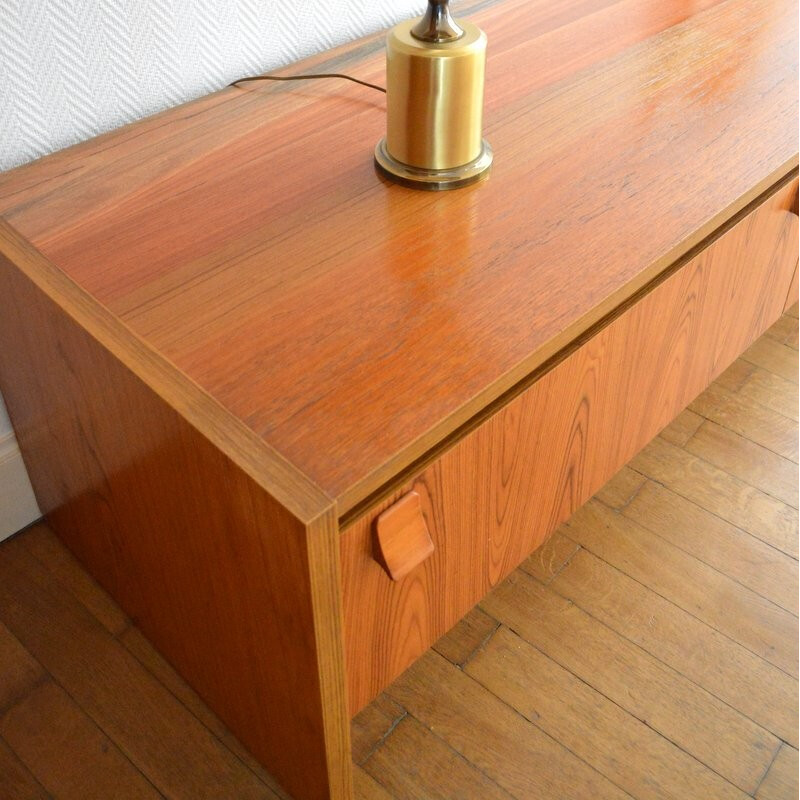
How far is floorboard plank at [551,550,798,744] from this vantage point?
1.00 m

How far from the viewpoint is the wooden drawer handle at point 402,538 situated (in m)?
0.68

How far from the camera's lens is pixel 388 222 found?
84cm

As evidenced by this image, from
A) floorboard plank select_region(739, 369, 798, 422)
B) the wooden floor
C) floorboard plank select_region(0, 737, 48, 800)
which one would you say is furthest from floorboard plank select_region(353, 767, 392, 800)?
floorboard plank select_region(739, 369, 798, 422)

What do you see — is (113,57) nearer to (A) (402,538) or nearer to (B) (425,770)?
(A) (402,538)

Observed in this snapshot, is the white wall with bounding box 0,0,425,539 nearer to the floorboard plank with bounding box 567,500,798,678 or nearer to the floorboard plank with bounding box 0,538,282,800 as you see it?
the floorboard plank with bounding box 0,538,282,800

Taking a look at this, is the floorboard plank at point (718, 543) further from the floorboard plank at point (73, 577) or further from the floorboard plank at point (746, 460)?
the floorboard plank at point (73, 577)

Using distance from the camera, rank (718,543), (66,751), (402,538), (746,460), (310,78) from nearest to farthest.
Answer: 1. (402,538)
2. (66,751)
3. (310,78)
4. (718,543)
5. (746,460)

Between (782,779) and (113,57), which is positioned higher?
(113,57)

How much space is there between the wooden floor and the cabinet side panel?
2.7 inches

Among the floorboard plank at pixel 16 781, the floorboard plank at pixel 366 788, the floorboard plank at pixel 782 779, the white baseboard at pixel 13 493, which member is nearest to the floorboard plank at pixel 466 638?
the floorboard plank at pixel 366 788

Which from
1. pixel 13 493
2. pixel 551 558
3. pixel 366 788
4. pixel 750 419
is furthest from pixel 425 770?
pixel 750 419

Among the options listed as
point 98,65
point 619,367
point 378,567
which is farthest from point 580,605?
point 98,65

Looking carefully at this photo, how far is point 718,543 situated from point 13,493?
0.88m

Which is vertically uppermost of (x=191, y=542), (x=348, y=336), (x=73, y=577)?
(x=348, y=336)
